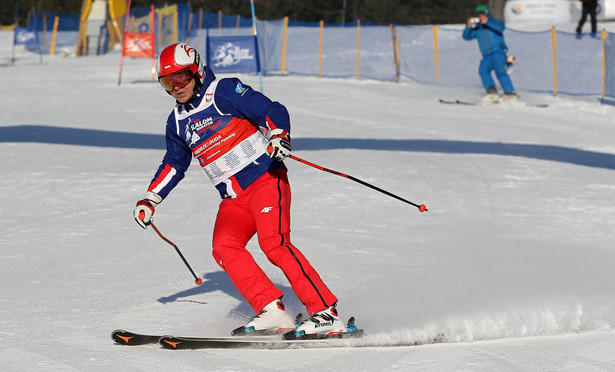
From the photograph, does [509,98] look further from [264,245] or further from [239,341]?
[239,341]

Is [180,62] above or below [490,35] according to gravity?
above

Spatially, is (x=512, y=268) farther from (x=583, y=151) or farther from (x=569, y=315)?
(x=583, y=151)

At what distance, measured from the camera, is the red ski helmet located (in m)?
4.27

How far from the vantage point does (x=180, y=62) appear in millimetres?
4266

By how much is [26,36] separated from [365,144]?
21.8 meters

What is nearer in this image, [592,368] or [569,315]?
[592,368]

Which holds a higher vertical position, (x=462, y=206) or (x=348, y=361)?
(x=348, y=361)

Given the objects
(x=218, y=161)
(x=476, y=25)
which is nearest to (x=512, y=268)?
(x=218, y=161)

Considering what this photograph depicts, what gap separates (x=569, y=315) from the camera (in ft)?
16.0

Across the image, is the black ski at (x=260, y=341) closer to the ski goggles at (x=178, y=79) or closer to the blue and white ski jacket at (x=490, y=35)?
the ski goggles at (x=178, y=79)

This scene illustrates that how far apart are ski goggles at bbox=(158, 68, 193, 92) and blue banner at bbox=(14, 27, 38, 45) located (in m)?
27.5

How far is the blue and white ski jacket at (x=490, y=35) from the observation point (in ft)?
55.5

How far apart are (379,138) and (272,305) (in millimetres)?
8671

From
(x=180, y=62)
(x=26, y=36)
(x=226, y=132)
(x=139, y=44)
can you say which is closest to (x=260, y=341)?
(x=226, y=132)
